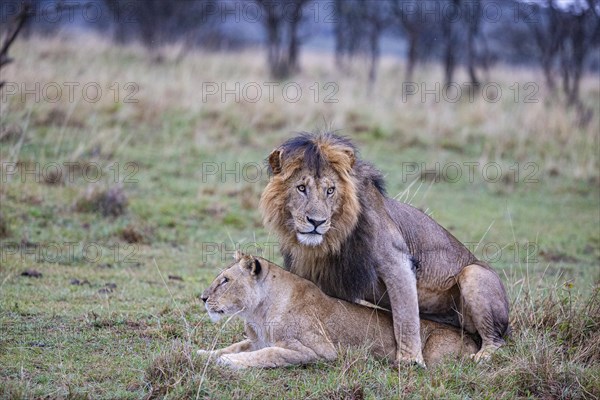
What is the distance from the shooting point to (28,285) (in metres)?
6.86

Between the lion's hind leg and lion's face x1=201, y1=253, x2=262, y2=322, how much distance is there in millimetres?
1380

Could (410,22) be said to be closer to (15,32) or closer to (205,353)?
(15,32)

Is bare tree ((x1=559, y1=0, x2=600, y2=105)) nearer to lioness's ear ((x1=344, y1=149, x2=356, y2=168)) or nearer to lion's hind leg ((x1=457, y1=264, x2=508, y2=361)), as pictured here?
lion's hind leg ((x1=457, y1=264, x2=508, y2=361))

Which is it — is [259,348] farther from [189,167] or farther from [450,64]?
[450,64]

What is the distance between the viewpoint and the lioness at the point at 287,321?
508 cm

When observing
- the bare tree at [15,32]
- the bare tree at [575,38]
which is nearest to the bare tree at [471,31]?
the bare tree at [575,38]

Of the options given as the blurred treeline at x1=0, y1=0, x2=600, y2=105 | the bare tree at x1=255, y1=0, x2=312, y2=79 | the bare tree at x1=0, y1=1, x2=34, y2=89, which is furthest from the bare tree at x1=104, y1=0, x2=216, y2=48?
the bare tree at x1=0, y1=1, x2=34, y2=89

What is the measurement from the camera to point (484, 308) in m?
5.47

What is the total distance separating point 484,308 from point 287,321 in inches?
51.1

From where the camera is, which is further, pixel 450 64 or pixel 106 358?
pixel 450 64

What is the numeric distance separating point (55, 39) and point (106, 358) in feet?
51.2

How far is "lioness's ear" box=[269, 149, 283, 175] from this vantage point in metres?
5.29

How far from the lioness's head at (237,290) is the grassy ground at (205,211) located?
10.8 inches

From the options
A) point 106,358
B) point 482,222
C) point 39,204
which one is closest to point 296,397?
point 106,358
